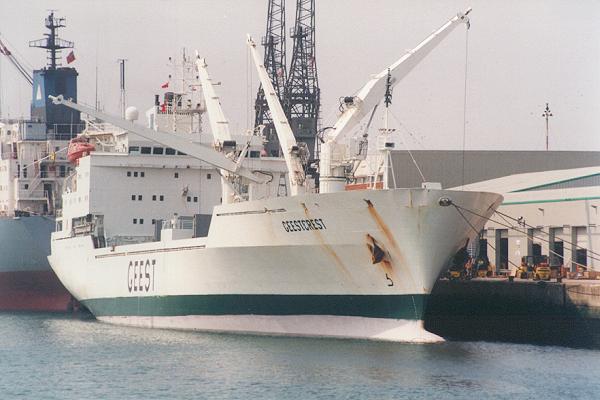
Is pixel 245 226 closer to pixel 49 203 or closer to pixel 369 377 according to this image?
pixel 369 377

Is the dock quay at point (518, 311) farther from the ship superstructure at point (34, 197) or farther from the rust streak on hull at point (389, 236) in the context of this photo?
the ship superstructure at point (34, 197)

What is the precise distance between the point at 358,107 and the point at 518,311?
310 inches

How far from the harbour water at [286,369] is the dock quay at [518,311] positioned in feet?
8.79

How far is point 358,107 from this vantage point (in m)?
38.6

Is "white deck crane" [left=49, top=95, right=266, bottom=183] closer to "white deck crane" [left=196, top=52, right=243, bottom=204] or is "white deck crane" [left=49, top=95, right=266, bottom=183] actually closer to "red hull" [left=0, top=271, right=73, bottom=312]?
"white deck crane" [left=196, top=52, right=243, bottom=204]

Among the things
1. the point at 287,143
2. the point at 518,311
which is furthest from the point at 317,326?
the point at 518,311

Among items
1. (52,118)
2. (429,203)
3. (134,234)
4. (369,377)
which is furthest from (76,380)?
(52,118)

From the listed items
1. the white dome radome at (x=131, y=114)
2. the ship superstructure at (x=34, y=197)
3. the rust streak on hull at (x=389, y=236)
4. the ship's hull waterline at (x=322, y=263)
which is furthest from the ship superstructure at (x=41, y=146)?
the rust streak on hull at (x=389, y=236)

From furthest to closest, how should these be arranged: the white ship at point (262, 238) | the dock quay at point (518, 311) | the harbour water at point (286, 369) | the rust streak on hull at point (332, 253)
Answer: the dock quay at point (518, 311), the rust streak on hull at point (332, 253), the white ship at point (262, 238), the harbour water at point (286, 369)

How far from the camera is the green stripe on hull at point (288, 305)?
112 feet

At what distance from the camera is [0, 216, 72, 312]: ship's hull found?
53531mm

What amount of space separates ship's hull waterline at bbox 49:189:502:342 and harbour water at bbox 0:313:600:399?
0.71 m

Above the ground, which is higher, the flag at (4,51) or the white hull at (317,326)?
the flag at (4,51)

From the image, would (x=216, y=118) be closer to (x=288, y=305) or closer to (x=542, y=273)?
(x=288, y=305)
